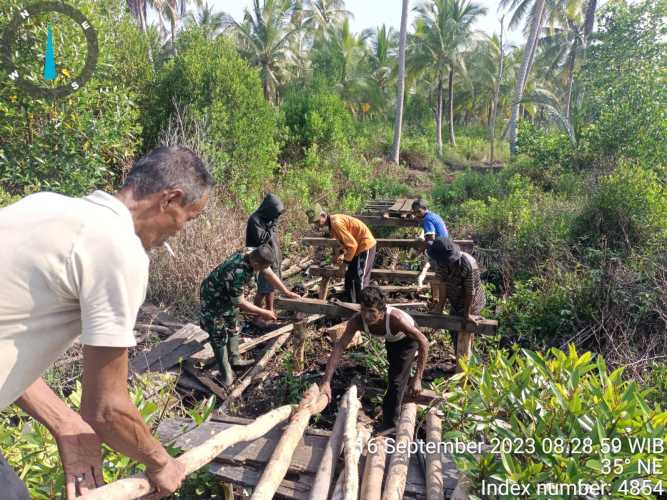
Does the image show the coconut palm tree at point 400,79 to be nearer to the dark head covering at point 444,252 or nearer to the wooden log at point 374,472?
the dark head covering at point 444,252

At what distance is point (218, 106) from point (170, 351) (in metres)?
6.44

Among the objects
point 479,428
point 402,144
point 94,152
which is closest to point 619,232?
point 479,428

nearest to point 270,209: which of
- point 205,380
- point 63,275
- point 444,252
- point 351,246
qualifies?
point 351,246

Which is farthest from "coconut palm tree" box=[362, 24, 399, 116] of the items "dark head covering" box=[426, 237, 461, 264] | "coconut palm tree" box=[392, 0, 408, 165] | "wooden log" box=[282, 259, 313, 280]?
"dark head covering" box=[426, 237, 461, 264]

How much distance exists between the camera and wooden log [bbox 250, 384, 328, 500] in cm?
217

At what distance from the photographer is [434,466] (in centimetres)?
247

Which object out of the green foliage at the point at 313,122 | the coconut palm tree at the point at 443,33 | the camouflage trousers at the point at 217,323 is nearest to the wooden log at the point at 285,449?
the camouflage trousers at the point at 217,323

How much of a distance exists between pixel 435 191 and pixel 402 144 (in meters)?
8.90

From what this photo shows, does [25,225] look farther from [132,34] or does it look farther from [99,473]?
[132,34]

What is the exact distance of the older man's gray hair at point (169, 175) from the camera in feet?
5.10

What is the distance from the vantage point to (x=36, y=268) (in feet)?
4.05

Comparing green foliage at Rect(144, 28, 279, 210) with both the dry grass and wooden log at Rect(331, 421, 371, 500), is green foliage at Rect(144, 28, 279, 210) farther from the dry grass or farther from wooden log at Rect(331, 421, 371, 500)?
wooden log at Rect(331, 421, 371, 500)

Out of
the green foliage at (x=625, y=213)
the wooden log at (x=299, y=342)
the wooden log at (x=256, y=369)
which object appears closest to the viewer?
the wooden log at (x=256, y=369)

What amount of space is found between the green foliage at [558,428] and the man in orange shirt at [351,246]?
316cm
